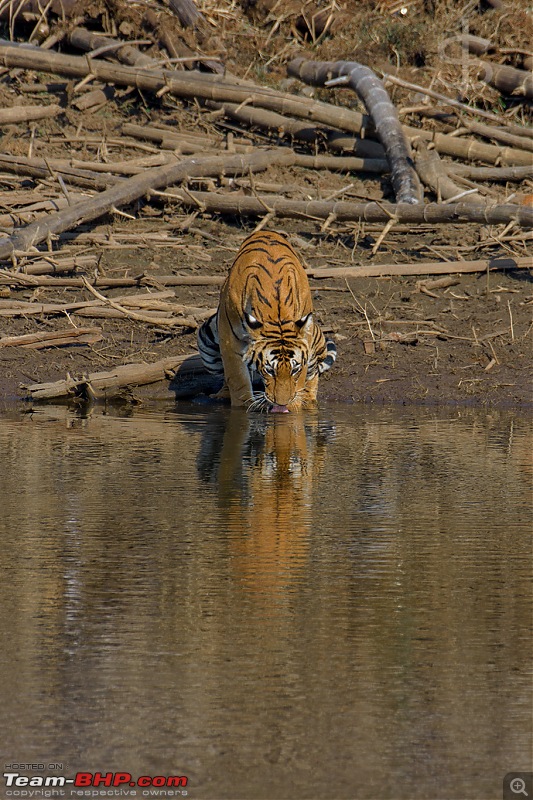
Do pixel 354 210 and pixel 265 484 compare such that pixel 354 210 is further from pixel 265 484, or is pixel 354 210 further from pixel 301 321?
pixel 265 484

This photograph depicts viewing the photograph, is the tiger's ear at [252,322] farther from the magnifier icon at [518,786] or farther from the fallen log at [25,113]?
the fallen log at [25,113]

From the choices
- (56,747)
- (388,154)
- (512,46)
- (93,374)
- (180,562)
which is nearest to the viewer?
(56,747)

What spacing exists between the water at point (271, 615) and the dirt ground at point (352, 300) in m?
2.27

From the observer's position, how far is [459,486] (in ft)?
22.8

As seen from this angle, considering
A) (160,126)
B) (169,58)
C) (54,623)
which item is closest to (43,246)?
(160,126)

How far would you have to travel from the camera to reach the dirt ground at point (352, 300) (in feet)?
33.5

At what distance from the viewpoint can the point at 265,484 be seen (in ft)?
22.6

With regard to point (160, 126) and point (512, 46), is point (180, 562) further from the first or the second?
point (512, 46)

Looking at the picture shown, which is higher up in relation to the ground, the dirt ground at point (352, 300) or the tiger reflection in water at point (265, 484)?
the dirt ground at point (352, 300)

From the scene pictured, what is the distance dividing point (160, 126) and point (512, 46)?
472cm

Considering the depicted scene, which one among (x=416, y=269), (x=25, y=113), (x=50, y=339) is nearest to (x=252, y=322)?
(x=50, y=339)

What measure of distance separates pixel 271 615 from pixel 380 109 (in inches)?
392
